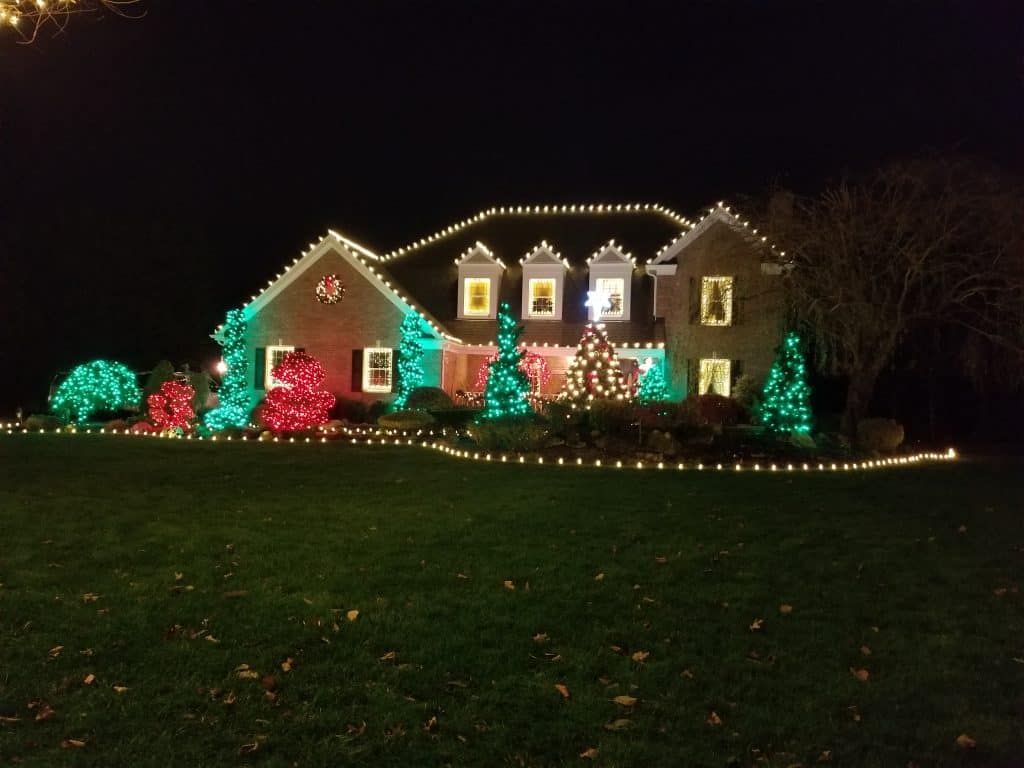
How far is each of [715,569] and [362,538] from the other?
11.1 feet

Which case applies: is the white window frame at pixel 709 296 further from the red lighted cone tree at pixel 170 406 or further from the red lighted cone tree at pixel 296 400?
the red lighted cone tree at pixel 170 406

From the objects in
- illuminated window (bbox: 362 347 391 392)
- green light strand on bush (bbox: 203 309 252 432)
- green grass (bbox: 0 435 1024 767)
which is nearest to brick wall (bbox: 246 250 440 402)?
illuminated window (bbox: 362 347 391 392)

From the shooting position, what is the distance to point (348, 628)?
5668 mm

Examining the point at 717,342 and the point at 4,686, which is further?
the point at 717,342

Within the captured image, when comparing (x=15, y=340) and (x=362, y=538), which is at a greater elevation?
(x=15, y=340)

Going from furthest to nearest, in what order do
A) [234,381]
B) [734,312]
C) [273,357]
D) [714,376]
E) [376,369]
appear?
[273,357] < [376,369] < [234,381] < [714,376] < [734,312]

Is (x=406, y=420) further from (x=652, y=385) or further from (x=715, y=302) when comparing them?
(x=715, y=302)

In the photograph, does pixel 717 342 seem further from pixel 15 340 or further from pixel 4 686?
pixel 15 340

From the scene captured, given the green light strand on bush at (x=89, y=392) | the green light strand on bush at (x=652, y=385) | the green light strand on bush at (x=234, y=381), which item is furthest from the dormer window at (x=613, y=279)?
the green light strand on bush at (x=89, y=392)

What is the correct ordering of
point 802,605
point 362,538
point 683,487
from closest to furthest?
point 802,605, point 362,538, point 683,487

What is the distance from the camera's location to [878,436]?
61.4ft

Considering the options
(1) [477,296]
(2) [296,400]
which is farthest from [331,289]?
(2) [296,400]

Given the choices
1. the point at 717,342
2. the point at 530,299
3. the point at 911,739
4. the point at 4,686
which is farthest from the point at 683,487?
the point at 530,299

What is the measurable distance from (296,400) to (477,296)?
7487mm
